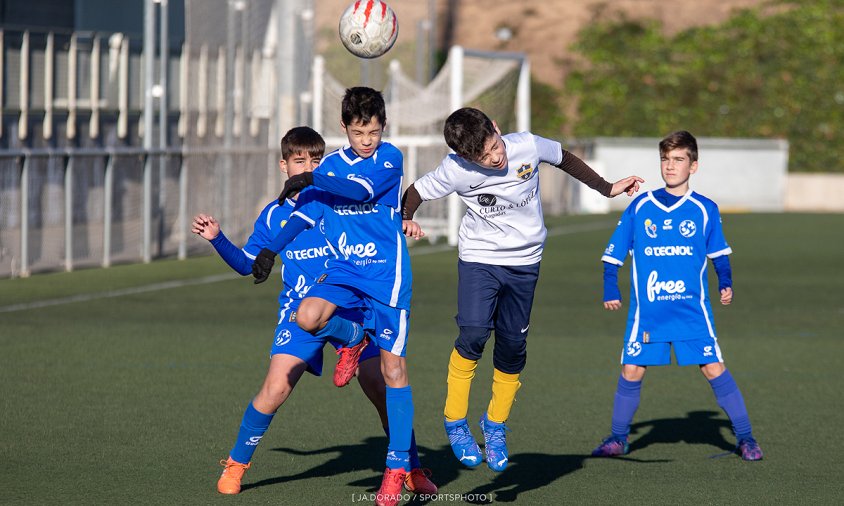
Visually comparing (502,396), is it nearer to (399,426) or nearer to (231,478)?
(399,426)

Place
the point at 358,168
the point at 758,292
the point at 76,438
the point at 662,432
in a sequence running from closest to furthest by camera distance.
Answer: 1. the point at 358,168
2. the point at 76,438
3. the point at 662,432
4. the point at 758,292

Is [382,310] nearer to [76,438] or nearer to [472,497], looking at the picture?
[472,497]

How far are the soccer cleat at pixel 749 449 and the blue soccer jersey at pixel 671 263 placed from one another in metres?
0.57

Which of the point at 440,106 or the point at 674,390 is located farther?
the point at 440,106

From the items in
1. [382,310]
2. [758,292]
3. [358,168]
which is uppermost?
[358,168]

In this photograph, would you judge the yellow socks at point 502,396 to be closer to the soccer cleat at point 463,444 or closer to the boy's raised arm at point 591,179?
the soccer cleat at point 463,444

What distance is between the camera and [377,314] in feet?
18.8

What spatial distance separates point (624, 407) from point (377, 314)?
6.28ft

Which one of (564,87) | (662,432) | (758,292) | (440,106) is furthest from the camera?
(564,87)

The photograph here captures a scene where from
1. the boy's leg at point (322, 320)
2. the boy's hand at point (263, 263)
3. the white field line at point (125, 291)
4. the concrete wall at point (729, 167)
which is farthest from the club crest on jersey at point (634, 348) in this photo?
the concrete wall at point (729, 167)

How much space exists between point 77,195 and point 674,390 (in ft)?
32.3

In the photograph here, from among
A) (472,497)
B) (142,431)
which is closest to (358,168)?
(472,497)

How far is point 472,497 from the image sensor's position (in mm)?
5965

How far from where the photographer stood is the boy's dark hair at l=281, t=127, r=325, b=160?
622cm
